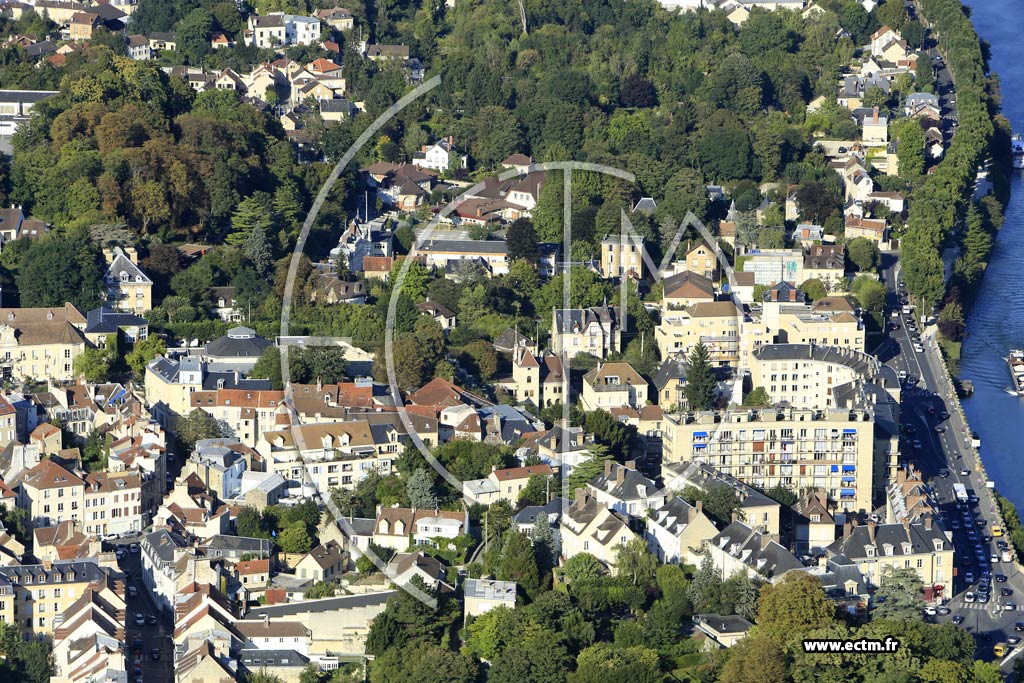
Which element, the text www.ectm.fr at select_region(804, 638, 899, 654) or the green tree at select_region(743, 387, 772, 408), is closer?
the text www.ectm.fr at select_region(804, 638, 899, 654)

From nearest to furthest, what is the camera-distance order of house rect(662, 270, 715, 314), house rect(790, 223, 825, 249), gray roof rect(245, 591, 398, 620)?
gray roof rect(245, 591, 398, 620)
house rect(662, 270, 715, 314)
house rect(790, 223, 825, 249)

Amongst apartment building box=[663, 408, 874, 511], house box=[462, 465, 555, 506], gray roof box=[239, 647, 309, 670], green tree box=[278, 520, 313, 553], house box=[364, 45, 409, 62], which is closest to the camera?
gray roof box=[239, 647, 309, 670]

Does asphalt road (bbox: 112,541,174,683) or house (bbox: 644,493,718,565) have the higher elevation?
house (bbox: 644,493,718,565)

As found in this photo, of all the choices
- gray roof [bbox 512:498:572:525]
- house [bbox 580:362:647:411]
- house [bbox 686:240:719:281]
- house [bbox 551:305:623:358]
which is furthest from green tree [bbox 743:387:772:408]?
house [bbox 686:240:719:281]

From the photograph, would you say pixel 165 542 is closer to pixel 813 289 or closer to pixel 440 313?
pixel 440 313

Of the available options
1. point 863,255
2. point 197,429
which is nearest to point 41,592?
point 197,429

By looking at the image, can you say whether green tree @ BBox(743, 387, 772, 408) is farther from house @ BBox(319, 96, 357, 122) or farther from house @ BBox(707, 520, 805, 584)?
house @ BBox(319, 96, 357, 122)

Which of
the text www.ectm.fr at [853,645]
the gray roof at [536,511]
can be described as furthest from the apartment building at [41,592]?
the text www.ectm.fr at [853,645]

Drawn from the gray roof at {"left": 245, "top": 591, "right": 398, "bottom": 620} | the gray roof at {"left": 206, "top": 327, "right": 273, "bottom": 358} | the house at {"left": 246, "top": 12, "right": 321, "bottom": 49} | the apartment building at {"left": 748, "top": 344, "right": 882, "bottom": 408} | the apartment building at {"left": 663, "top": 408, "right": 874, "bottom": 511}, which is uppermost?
the house at {"left": 246, "top": 12, "right": 321, "bottom": 49}
